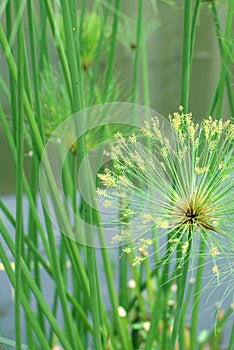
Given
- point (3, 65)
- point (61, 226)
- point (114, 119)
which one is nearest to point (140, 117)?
point (114, 119)

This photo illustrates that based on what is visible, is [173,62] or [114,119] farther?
[173,62]

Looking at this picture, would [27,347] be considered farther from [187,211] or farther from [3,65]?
[3,65]

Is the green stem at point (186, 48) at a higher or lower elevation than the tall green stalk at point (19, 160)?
higher

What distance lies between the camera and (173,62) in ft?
3.80

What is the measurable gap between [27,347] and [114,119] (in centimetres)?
20

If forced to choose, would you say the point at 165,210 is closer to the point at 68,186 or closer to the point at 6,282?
the point at 68,186

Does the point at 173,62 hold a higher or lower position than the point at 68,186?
higher

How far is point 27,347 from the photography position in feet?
1.47

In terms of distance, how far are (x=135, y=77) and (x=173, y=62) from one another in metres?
0.69

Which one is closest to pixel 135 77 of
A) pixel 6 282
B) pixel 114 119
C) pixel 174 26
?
pixel 114 119

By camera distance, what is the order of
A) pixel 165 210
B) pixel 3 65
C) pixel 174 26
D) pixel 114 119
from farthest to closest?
pixel 174 26, pixel 3 65, pixel 114 119, pixel 165 210

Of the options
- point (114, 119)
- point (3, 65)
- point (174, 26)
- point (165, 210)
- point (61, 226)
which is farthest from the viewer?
point (174, 26)

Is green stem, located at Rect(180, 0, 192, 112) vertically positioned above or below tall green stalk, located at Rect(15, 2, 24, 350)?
above

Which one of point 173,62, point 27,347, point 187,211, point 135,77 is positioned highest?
point 173,62
